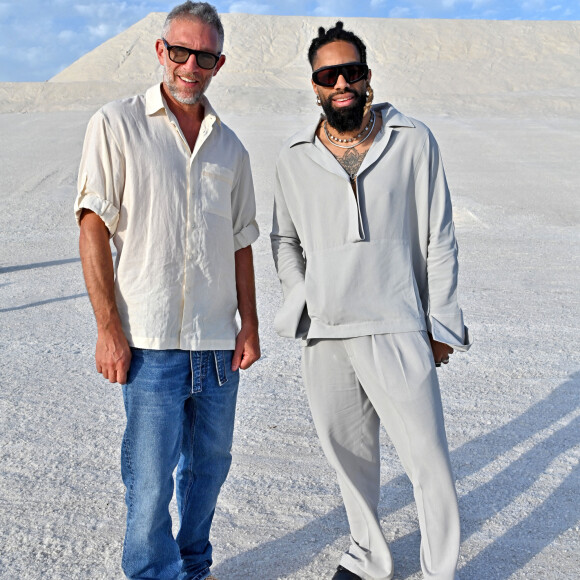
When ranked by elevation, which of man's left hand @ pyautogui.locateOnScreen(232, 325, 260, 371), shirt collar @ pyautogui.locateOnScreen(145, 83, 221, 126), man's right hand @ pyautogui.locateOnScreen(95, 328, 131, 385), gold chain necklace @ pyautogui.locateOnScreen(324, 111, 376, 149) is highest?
shirt collar @ pyautogui.locateOnScreen(145, 83, 221, 126)

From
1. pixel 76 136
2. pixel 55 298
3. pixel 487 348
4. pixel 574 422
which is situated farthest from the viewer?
pixel 76 136

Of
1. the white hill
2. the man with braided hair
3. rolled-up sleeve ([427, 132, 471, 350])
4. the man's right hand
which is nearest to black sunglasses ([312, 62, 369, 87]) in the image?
the man with braided hair

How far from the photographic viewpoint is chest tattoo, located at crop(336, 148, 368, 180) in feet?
9.61

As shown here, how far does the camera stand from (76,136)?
25.2m

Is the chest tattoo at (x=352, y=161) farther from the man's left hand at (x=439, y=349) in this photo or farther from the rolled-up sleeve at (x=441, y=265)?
the man's left hand at (x=439, y=349)

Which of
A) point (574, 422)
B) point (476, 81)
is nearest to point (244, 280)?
point (574, 422)

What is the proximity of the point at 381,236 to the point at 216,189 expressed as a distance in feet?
2.16

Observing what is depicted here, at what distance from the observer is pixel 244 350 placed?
9.64 feet

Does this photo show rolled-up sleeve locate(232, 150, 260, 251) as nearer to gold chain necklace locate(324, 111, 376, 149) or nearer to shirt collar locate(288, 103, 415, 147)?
shirt collar locate(288, 103, 415, 147)

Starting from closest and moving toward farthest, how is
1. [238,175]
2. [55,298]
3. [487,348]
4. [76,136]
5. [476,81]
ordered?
[238,175] → [487,348] → [55,298] → [76,136] → [476,81]

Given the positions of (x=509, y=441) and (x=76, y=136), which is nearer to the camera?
(x=509, y=441)

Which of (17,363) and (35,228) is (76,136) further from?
(17,363)

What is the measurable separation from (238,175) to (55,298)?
234 inches

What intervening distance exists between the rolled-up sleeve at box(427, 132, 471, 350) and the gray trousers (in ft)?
0.32
